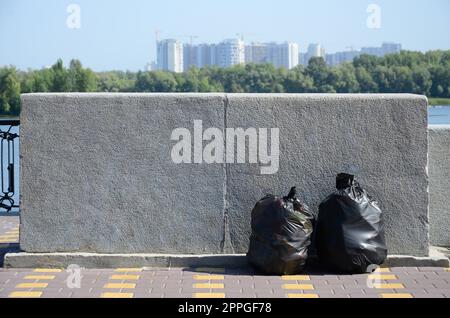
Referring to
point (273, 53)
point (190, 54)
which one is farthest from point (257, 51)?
point (190, 54)

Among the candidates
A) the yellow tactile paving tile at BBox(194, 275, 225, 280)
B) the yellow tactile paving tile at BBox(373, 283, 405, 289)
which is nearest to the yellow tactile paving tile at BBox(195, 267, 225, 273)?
the yellow tactile paving tile at BBox(194, 275, 225, 280)

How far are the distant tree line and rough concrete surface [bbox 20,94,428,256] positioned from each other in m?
16.2

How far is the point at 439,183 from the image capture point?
6594 millimetres

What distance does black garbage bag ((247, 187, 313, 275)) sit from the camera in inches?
223

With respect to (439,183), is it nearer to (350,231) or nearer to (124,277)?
(350,231)

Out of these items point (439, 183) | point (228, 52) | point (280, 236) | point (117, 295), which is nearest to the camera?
point (117, 295)

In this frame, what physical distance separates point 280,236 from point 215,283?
0.65 m

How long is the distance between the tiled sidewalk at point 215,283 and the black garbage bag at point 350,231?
130mm

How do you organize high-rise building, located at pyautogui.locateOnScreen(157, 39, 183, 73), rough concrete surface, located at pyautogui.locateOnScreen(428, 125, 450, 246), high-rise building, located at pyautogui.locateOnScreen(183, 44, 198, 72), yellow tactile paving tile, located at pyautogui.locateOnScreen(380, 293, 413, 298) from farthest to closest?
high-rise building, located at pyautogui.locateOnScreen(183, 44, 198, 72), high-rise building, located at pyautogui.locateOnScreen(157, 39, 183, 73), rough concrete surface, located at pyautogui.locateOnScreen(428, 125, 450, 246), yellow tactile paving tile, located at pyautogui.locateOnScreen(380, 293, 413, 298)

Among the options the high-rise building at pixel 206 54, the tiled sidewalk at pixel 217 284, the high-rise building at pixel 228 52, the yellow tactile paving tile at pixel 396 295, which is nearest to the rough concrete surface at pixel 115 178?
the tiled sidewalk at pixel 217 284

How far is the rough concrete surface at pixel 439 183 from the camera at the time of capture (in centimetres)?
655

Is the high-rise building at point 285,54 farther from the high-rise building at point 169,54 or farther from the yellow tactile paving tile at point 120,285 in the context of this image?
the yellow tactile paving tile at point 120,285

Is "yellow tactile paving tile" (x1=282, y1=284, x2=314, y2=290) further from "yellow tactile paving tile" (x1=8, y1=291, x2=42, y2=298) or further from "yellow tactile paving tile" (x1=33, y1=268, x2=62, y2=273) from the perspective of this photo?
"yellow tactile paving tile" (x1=33, y1=268, x2=62, y2=273)
